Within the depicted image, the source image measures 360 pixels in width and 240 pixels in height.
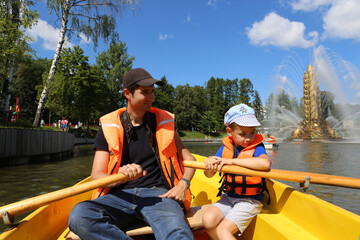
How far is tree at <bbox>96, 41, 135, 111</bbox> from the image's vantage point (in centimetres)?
4184

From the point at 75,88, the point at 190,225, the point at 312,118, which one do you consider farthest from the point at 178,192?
the point at 312,118

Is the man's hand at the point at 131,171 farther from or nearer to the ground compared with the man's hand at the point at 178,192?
farther from the ground

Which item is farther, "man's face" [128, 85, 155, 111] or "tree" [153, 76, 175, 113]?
"tree" [153, 76, 175, 113]

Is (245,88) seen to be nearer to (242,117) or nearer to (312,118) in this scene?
(312,118)

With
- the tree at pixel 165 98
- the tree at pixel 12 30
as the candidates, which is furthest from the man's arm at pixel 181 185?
the tree at pixel 165 98

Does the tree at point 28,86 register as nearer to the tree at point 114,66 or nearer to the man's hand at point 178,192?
the tree at point 114,66

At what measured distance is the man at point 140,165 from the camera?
1.99 m

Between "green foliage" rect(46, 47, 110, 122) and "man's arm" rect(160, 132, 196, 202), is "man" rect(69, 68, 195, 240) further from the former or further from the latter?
"green foliage" rect(46, 47, 110, 122)

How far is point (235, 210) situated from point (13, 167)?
10.1 m

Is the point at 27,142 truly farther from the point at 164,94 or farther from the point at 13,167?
the point at 164,94

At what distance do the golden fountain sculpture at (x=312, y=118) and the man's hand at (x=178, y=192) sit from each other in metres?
35.0

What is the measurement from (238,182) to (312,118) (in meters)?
36.1

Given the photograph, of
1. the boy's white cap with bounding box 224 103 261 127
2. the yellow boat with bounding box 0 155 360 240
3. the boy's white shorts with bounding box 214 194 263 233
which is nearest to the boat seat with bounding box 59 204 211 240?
the yellow boat with bounding box 0 155 360 240

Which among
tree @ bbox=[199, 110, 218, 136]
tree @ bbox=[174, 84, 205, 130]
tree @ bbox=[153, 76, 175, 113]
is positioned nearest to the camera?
tree @ bbox=[153, 76, 175, 113]
